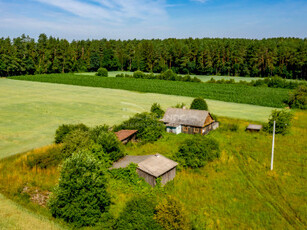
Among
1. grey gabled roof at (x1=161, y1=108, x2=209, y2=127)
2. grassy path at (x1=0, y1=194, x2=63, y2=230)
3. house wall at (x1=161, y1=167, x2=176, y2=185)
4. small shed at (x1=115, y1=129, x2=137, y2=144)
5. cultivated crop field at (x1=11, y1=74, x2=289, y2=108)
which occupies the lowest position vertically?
grassy path at (x1=0, y1=194, x2=63, y2=230)

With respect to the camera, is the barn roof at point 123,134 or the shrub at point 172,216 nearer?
the shrub at point 172,216

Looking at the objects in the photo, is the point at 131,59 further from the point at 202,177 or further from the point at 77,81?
the point at 202,177

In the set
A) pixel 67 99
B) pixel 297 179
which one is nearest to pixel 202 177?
pixel 297 179

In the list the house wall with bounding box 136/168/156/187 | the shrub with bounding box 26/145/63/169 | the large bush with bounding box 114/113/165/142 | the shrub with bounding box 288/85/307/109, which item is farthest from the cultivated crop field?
the shrub with bounding box 26/145/63/169

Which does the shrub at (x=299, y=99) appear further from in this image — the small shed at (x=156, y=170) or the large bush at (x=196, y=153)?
the small shed at (x=156, y=170)

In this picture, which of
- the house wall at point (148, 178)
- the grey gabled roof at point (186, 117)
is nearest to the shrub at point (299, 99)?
the grey gabled roof at point (186, 117)

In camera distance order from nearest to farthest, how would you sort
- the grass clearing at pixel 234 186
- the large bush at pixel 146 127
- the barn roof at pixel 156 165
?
the grass clearing at pixel 234 186, the barn roof at pixel 156 165, the large bush at pixel 146 127

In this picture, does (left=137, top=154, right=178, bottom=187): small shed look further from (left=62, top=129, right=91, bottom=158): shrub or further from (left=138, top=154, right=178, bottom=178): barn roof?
(left=62, top=129, right=91, bottom=158): shrub

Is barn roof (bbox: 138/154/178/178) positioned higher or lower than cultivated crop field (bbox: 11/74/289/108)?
lower

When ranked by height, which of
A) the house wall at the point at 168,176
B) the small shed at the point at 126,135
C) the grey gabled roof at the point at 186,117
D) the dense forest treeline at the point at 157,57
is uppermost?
the dense forest treeline at the point at 157,57
